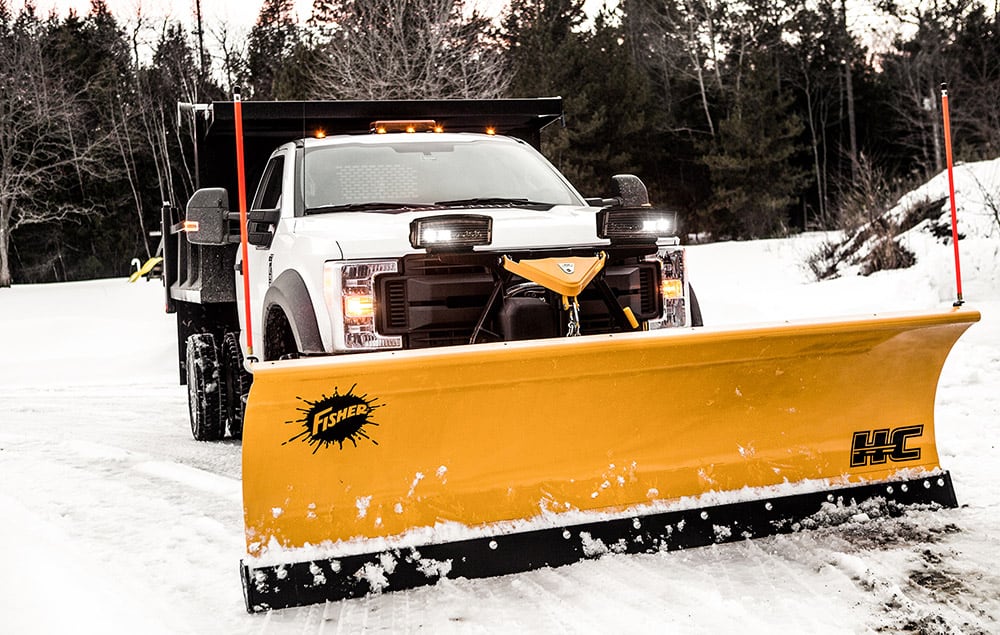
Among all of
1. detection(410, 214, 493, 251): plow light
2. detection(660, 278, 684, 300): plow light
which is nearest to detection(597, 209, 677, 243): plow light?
detection(660, 278, 684, 300): plow light

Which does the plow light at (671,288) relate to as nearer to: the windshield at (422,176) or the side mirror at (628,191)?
the windshield at (422,176)

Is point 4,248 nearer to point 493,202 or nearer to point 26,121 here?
point 26,121

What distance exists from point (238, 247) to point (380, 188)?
1.50m

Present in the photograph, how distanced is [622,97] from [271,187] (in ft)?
98.1

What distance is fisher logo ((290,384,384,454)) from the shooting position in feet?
11.2

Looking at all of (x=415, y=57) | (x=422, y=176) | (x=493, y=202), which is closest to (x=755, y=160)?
(x=415, y=57)

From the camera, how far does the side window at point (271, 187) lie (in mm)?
5640

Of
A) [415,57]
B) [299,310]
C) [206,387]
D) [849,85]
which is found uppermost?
[849,85]

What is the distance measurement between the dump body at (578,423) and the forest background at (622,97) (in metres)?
24.3

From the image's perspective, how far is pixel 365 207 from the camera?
493 centimetres

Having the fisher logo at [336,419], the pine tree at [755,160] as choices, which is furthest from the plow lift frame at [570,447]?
the pine tree at [755,160]

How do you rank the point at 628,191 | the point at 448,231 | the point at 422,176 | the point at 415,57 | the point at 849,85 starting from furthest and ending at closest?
1. the point at 849,85
2. the point at 415,57
3. the point at 628,191
4. the point at 422,176
5. the point at 448,231

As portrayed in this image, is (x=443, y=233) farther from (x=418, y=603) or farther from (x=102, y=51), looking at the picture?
(x=102, y=51)

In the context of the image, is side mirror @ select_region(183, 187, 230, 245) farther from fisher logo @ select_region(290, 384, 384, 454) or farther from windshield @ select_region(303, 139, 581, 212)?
fisher logo @ select_region(290, 384, 384, 454)
